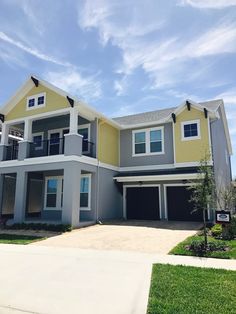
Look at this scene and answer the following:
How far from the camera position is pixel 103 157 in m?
17.8

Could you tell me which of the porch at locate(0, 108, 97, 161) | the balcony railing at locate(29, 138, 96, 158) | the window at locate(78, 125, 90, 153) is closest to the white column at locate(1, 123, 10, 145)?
the porch at locate(0, 108, 97, 161)

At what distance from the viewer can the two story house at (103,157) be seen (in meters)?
15.9

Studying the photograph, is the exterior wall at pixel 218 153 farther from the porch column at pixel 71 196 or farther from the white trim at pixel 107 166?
the porch column at pixel 71 196

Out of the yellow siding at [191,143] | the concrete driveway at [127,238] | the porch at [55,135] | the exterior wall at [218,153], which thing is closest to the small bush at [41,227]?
the concrete driveway at [127,238]

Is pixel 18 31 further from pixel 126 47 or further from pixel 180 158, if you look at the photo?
pixel 180 158

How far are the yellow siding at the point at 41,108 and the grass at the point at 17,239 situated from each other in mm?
7747

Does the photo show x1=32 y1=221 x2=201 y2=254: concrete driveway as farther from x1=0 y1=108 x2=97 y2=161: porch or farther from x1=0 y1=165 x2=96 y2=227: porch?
x1=0 y1=108 x2=97 y2=161: porch

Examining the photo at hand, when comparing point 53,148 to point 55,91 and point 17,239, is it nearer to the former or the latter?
point 55,91

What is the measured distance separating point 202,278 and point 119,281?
1822 millimetres

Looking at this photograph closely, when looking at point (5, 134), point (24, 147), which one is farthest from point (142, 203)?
point (5, 134)

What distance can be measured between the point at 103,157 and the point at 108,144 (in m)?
1.19

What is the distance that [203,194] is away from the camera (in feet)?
32.6

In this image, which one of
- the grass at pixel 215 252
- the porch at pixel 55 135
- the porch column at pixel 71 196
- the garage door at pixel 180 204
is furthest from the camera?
the garage door at pixel 180 204

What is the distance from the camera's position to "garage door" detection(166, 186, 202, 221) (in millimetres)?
16766
